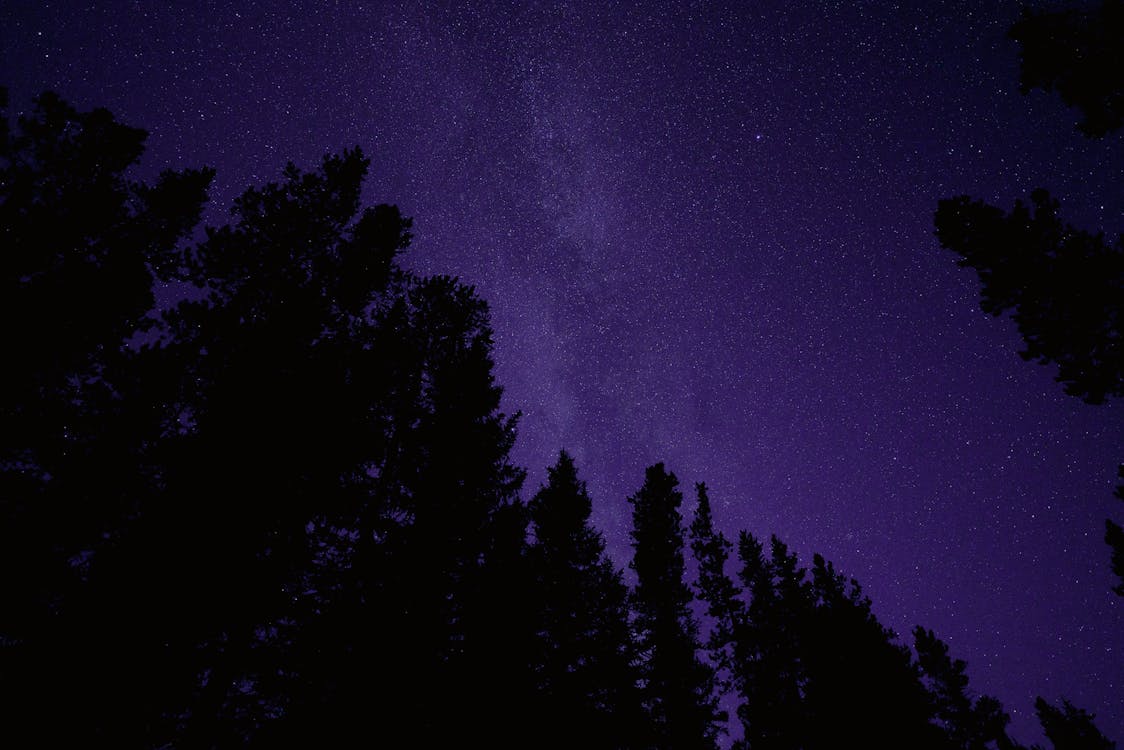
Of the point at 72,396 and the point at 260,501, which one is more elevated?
the point at 72,396

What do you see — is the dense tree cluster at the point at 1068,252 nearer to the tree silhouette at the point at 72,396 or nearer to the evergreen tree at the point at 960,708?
the tree silhouette at the point at 72,396

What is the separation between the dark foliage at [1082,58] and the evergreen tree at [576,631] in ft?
53.7

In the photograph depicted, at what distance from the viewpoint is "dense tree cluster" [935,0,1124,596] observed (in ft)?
33.7

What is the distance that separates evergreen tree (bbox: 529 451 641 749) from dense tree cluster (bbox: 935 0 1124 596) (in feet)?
43.2

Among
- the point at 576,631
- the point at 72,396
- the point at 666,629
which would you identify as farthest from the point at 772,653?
the point at 72,396

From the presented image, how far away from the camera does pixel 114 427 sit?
33.4 feet

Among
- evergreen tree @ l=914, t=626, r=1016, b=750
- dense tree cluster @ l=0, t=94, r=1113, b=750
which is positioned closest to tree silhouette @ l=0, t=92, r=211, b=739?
dense tree cluster @ l=0, t=94, r=1113, b=750

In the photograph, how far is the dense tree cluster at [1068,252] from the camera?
1027 cm

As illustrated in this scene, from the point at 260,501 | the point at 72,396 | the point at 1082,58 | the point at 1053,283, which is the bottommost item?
the point at 260,501

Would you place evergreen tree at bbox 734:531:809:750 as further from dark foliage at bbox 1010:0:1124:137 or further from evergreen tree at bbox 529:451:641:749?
dark foliage at bbox 1010:0:1124:137

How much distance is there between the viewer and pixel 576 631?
1514cm

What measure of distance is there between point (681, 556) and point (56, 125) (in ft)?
83.3

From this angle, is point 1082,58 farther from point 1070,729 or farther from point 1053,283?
point 1070,729

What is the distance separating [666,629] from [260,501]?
17191 mm
